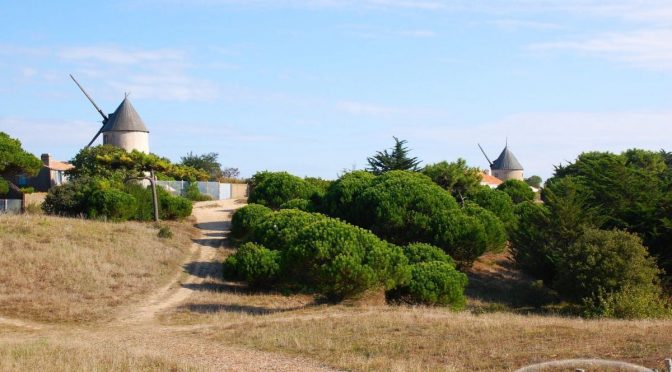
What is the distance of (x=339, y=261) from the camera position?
24.7 m

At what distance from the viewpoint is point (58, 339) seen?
18156 mm

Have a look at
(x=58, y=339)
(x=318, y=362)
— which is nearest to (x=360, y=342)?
(x=318, y=362)

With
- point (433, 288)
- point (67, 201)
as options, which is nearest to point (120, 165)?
point (67, 201)

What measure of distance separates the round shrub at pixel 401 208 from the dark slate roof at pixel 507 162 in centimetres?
5824

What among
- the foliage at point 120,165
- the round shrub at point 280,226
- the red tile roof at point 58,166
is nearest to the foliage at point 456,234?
the round shrub at point 280,226

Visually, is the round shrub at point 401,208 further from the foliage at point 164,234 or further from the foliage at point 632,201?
the foliage at point 164,234

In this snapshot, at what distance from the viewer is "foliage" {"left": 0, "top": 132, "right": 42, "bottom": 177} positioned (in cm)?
4294

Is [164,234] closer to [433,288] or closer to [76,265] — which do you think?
[76,265]

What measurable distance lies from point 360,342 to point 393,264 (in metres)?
10.2

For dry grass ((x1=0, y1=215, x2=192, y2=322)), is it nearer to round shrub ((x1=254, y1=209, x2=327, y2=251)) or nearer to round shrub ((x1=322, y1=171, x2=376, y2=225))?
round shrub ((x1=254, y1=209, x2=327, y2=251))

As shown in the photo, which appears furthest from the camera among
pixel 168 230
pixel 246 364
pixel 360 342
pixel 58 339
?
pixel 168 230

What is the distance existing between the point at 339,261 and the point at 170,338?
735 cm

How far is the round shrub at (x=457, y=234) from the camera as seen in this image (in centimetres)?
3809

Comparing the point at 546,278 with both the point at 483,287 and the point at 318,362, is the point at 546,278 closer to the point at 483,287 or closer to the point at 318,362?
the point at 483,287
